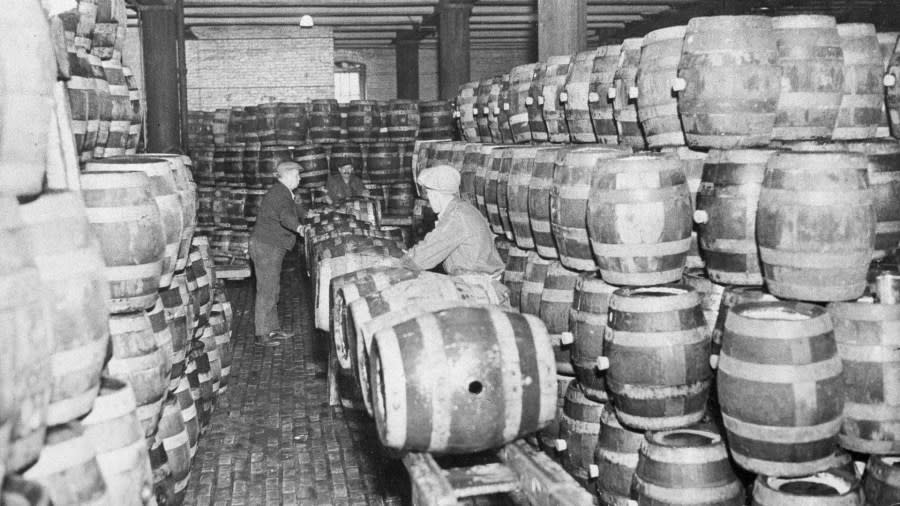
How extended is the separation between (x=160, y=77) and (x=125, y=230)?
10.9 metres

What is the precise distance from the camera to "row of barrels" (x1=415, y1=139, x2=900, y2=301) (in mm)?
4145

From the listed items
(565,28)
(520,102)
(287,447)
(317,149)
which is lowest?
(287,447)

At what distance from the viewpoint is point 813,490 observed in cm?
406

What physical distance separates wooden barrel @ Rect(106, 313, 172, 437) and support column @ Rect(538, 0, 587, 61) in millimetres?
6739

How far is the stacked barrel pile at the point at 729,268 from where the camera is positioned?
3.98 metres

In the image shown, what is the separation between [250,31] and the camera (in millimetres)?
20750

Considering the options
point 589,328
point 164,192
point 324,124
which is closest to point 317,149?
point 324,124

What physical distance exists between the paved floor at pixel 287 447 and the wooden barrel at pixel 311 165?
4.79 m

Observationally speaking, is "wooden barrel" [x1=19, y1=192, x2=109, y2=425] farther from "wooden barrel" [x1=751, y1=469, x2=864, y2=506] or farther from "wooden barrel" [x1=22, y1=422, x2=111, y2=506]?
"wooden barrel" [x1=751, y1=469, x2=864, y2=506]

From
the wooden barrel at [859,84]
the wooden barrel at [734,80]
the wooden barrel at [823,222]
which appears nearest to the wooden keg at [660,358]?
the wooden barrel at [823,222]

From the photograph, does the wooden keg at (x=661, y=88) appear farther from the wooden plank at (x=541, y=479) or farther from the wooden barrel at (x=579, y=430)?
the wooden plank at (x=541, y=479)

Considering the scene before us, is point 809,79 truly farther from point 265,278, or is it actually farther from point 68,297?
point 265,278

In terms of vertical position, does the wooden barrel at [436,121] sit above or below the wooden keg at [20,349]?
above

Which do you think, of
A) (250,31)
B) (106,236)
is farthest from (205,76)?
(106,236)
